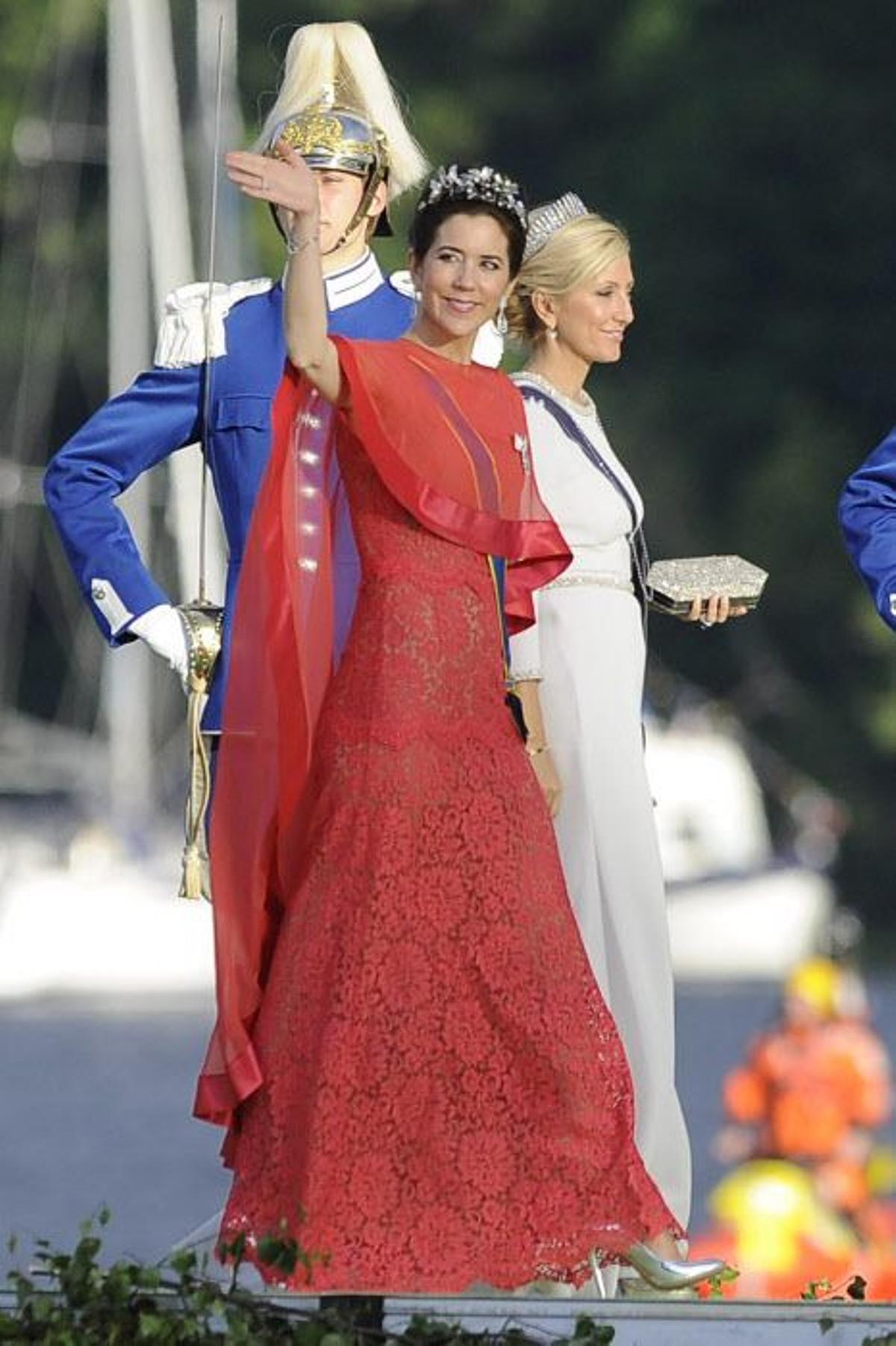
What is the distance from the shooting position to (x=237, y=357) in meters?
6.34

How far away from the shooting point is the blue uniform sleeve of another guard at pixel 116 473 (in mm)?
6391

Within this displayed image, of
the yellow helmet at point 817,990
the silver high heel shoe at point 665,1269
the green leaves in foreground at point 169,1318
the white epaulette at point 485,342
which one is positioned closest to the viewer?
the green leaves in foreground at point 169,1318

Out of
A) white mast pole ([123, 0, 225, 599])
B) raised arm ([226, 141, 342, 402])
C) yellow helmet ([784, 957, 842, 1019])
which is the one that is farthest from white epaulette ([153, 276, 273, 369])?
white mast pole ([123, 0, 225, 599])

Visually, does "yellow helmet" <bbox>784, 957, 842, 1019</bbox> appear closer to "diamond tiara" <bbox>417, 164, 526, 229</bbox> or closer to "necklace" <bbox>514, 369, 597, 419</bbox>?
"necklace" <bbox>514, 369, 597, 419</bbox>

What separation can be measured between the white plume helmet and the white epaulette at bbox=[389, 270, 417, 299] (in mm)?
102

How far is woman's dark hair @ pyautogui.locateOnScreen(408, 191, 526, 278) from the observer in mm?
5941

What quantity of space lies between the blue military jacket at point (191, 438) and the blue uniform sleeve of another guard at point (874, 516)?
62 cm

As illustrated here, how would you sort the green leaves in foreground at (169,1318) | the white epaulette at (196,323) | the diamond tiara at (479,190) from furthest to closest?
the white epaulette at (196,323)
the diamond tiara at (479,190)
the green leaves in foreground at (169,1318)

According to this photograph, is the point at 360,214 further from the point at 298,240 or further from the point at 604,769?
the point at 604,769

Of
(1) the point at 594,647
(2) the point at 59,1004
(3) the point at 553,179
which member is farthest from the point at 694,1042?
(1) the point at 594,647

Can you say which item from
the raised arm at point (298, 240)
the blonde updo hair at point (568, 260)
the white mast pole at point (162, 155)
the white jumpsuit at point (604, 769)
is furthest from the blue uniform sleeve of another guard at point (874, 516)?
the white mast pole at point (162, 155)

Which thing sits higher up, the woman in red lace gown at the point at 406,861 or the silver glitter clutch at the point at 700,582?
the silver glitter clutch at the point at 700,582

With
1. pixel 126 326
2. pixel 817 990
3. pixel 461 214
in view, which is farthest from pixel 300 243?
pixel 126 326

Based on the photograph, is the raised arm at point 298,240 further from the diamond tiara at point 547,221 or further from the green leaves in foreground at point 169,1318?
the green leaves in foreground at point 169,1318
